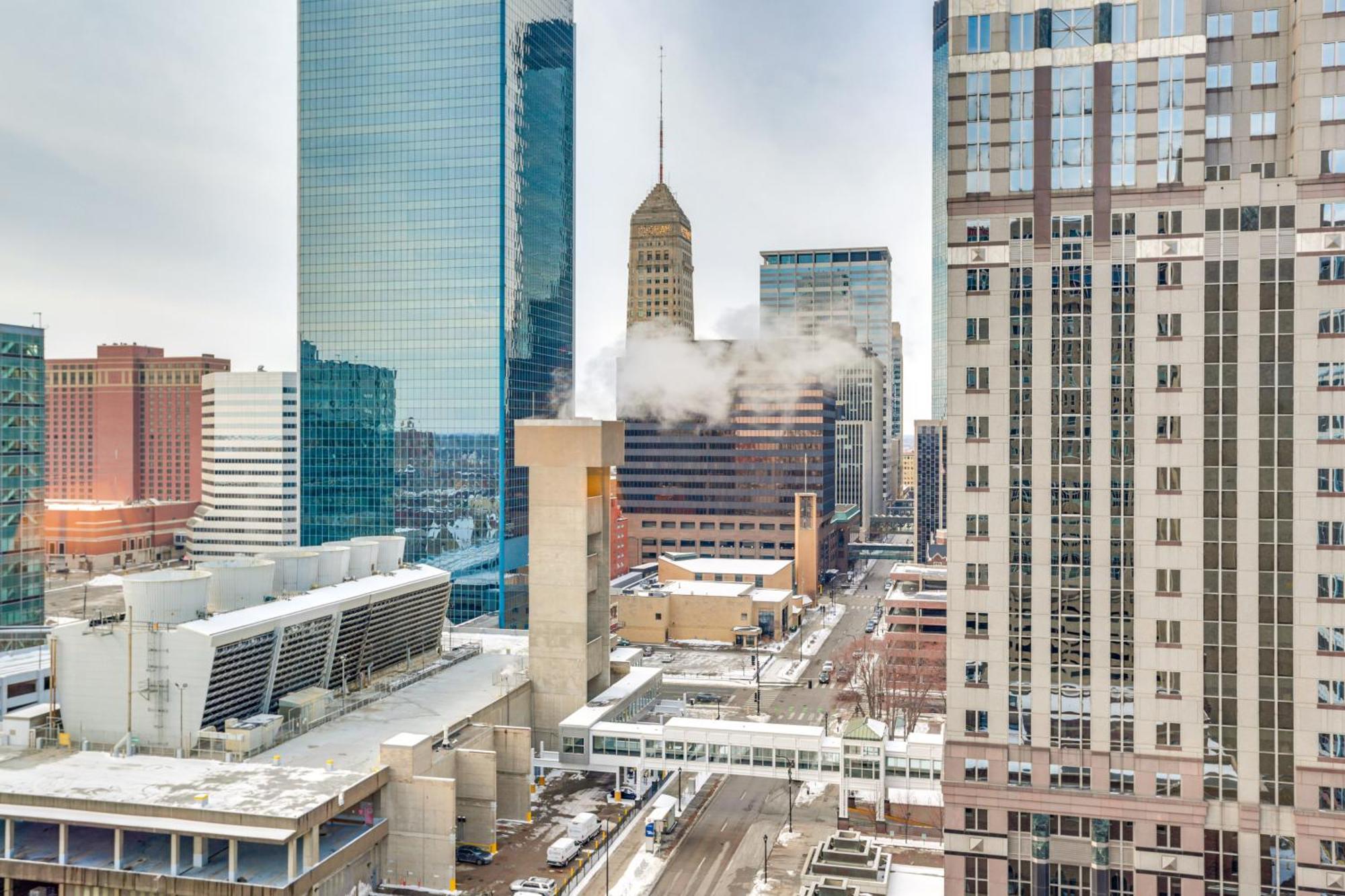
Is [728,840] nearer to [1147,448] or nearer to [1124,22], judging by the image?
[1147,448]

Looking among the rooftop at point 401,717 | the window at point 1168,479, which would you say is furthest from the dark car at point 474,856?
the window at point 1168,479

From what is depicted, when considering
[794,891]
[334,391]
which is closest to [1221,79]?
[794,891]

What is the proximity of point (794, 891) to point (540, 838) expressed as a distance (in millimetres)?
18639

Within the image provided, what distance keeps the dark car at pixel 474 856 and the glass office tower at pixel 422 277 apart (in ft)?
273

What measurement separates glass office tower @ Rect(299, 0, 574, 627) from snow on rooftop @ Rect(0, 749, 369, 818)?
282 ft

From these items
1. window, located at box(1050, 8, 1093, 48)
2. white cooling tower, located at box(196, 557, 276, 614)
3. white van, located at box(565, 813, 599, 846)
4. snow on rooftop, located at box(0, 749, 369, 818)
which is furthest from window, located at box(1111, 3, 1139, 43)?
white cooling tower, located at box(196, 557, 276, 614)

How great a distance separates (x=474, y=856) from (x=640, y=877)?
1141cm

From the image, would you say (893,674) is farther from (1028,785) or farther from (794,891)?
(1028,785)

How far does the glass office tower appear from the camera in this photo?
152500 millimetres

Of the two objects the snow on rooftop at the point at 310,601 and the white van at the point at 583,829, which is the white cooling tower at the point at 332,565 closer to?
the snow on rooftop at the point at 310,601

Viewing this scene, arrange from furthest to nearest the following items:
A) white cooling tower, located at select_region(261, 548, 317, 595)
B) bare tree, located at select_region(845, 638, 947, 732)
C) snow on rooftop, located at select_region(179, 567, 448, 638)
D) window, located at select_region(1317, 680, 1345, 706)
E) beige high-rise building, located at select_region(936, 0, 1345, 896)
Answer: bare tree, located at select_region(845, 638, 947, 732), white cooling tower, located at select_region(261, 548, 317, 595), snow on rooftop, located at select_region(179, 567, 448, 638), beige high-rise building, located at select_region(936, 0, 1345, 896), window, located at select_region(1317, 680, 1345, 706)

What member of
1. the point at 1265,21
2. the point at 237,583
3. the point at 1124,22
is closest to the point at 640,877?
the point at 237,583

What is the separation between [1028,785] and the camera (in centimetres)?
5266

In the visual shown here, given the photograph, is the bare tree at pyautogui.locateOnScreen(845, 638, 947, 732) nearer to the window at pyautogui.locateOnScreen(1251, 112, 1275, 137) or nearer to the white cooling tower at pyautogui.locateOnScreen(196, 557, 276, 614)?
the window at pyautogui.locateOnScreen(1251, 112, 1275, 137)
